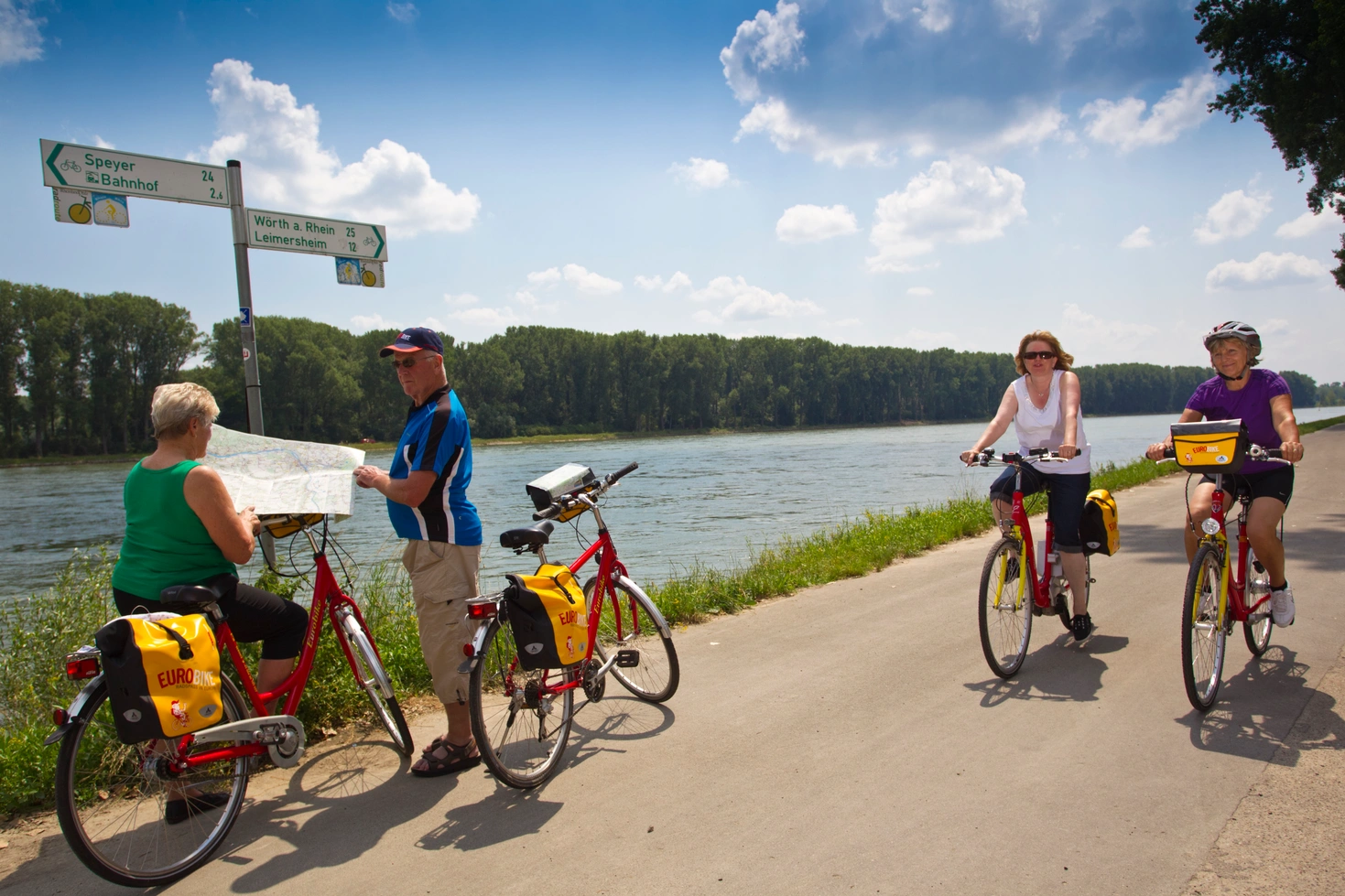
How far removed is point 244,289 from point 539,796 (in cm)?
323

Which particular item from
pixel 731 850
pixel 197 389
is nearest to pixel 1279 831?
pixel 731 850

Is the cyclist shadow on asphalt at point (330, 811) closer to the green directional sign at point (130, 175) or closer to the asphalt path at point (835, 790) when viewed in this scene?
the asphalt path at point (835, 790)

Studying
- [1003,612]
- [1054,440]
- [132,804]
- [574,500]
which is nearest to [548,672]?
[574,500]

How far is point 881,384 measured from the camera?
116312mm

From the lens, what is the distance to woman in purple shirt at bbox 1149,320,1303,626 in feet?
14.9

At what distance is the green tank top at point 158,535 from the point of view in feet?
10.6

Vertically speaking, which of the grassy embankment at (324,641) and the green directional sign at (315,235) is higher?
the green directional sign at (315,235)

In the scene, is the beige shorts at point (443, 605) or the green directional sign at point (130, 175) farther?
the green directional sign at point (130, 175)

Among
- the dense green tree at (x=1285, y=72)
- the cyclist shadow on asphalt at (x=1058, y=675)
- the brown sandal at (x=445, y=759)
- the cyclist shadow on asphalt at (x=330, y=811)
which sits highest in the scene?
the dense green tree at (x=1285, y=72)

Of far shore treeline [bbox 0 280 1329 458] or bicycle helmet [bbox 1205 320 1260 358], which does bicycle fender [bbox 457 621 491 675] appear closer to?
bicycle helmet [bbox 1205 320 1260 358]

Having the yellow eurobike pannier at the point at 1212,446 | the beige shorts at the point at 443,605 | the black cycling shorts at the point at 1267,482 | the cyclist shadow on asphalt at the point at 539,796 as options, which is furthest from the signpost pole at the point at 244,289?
the black cycling shorts at the point at 1267,482

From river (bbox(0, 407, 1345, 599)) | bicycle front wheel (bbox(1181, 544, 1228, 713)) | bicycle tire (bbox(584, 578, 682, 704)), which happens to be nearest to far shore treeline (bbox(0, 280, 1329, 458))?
river (bbox(0, 407, 1345, 599))

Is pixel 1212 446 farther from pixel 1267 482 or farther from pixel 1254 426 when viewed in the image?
pixel 1254 426

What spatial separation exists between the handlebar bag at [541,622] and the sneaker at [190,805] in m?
1.23
